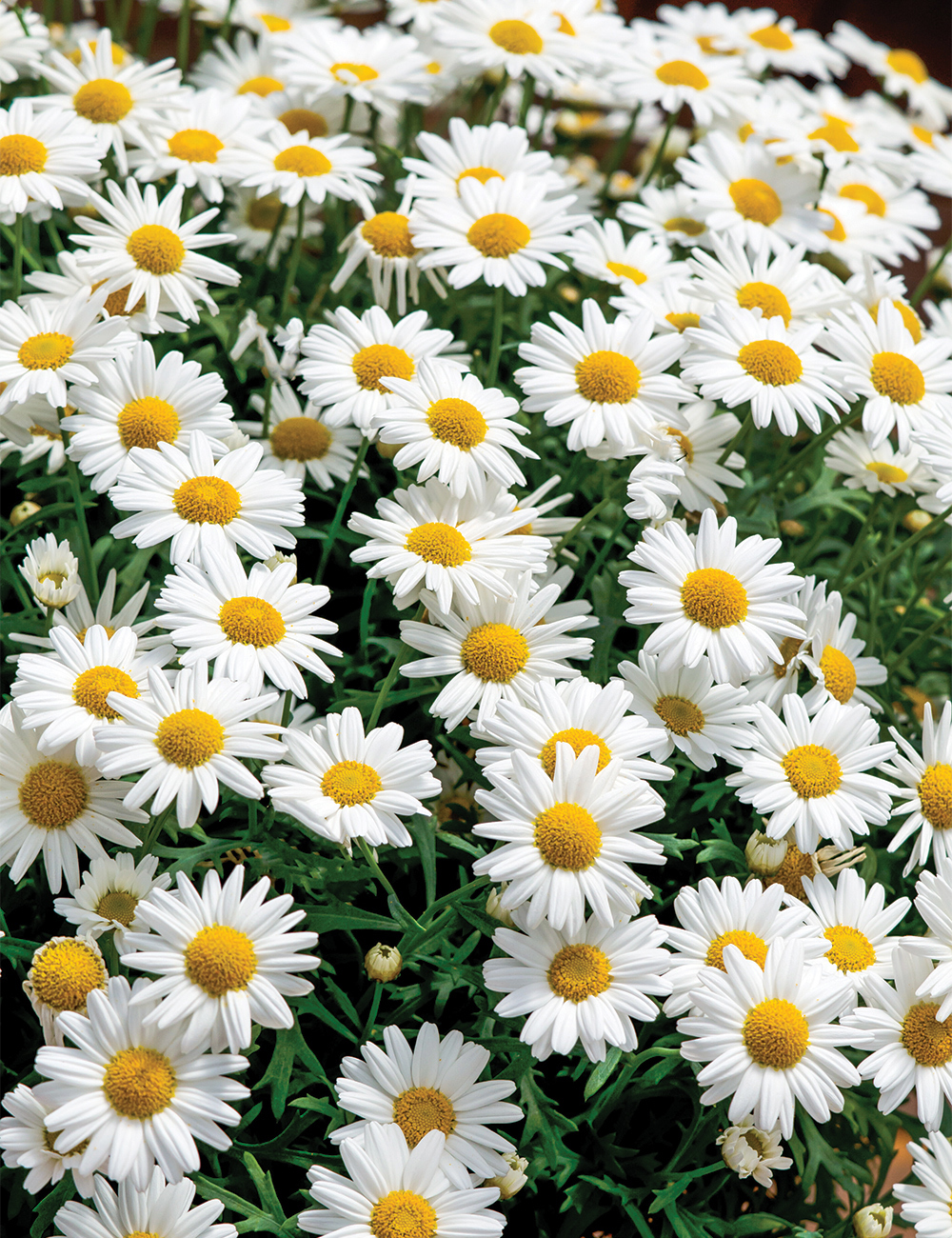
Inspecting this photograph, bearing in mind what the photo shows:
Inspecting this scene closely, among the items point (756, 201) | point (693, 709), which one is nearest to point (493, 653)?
point (693, 709)

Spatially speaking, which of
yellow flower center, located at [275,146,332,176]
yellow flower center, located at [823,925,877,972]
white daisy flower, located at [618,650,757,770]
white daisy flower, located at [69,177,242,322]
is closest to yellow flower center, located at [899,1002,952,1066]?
yellow flower center, located at [823,925,877,972]

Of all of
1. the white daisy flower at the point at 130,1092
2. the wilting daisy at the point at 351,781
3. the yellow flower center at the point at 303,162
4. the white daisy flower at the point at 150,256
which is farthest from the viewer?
the yellow flower center at the point at 303,162

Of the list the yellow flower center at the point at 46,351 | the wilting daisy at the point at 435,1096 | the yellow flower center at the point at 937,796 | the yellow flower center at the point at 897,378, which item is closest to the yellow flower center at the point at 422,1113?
the wilting daisy at the point at 435,1096

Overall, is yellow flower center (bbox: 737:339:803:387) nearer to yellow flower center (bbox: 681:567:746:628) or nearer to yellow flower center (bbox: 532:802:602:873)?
yellow flower center (bbox: 681:567:746:628)

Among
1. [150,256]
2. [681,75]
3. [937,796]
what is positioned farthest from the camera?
[681,75]

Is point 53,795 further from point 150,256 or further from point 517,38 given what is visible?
point 517,38

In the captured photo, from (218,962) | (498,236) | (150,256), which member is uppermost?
(498,236)

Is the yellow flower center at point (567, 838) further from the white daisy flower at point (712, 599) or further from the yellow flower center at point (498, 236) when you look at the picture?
the yellow flower center at point (498, 236)
